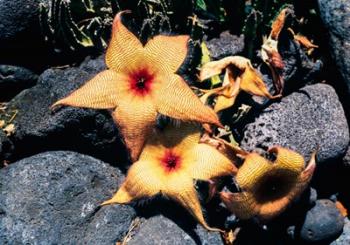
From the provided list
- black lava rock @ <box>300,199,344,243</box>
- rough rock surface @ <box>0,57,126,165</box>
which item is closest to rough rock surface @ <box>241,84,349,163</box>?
black lava rock @ <box>300,199,344,243</box>

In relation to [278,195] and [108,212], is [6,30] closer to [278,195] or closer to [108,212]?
[108,212]

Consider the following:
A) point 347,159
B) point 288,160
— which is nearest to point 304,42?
point 347,159

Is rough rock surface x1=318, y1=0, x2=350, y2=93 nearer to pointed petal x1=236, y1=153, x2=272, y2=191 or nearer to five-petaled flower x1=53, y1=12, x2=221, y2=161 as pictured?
pointed petal x1=236, y1=153, x2=272, y2=191

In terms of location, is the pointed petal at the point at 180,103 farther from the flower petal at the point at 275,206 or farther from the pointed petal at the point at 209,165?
the flower petal at the point at 275,206

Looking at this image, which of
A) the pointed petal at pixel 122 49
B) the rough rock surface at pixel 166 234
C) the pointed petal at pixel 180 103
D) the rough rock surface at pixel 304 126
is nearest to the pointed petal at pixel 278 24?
the rough rock surface at pixel 304 126

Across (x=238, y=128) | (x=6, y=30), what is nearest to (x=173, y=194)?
(x=238, y=128)

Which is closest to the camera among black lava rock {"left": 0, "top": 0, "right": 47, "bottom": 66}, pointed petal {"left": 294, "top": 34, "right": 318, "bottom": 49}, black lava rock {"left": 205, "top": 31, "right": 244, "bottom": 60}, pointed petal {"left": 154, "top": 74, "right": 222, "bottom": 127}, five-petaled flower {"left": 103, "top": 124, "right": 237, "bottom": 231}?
pointed petal {"left": 154, "top": 74, "right": 222, "bottom": 127}

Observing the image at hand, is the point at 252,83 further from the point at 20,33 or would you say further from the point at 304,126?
the point at 20,33
